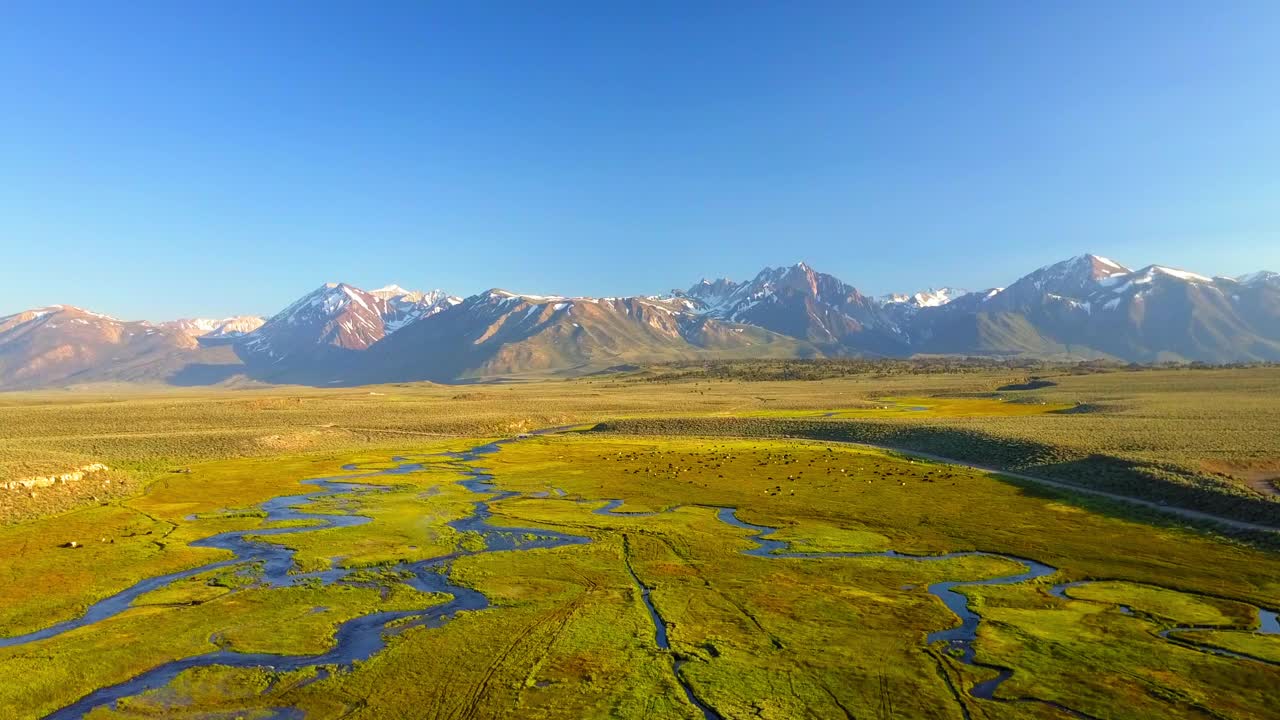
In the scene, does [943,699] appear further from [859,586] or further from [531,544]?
[531,544]

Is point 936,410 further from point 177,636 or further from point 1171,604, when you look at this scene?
point 177,636

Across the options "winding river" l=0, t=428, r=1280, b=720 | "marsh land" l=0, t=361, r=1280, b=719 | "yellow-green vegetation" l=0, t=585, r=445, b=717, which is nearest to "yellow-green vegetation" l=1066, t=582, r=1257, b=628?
"marsh land" l=0, t=361, r=1280, b=719

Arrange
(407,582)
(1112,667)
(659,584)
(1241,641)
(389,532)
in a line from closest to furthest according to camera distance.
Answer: (1112,667), (1241,641), (659,584), (407,582), (389,532)

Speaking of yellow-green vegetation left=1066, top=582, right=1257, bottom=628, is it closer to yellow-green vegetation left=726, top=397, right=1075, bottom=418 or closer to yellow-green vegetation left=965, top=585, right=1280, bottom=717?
yellow-green vegetation left=965, top=585, right=1280, bottom=717

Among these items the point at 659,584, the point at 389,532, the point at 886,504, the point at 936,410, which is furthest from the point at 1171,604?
the point at 936,410

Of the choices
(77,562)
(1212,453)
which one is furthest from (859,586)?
(1212,453)

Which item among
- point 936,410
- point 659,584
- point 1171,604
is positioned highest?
point 659,584
